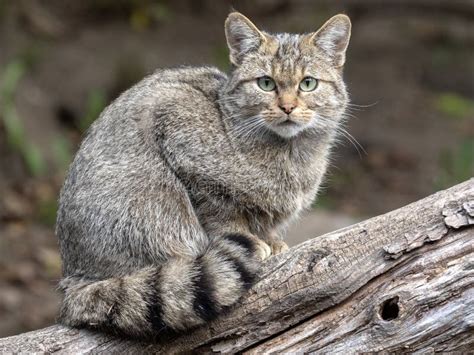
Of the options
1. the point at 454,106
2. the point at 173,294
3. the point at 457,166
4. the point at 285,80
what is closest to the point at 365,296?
the point at 173,294

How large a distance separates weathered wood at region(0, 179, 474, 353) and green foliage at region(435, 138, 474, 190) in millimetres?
3964

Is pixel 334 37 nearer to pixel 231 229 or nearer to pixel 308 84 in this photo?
pixel 308 84

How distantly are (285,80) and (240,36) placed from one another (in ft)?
1.34

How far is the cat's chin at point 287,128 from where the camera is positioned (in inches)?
184

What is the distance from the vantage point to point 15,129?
9.17 meters

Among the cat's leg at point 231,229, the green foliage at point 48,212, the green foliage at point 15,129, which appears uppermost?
the green foliage at point 15,129

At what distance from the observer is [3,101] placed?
9305 millimetres

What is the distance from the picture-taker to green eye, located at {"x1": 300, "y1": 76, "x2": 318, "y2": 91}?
4723 millimetres

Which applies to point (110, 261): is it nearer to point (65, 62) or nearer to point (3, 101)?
point (3, 101)

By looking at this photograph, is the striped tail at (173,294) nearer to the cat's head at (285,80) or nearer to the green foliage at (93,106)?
the cat's head at (285,80)

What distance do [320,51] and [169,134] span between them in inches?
36.7

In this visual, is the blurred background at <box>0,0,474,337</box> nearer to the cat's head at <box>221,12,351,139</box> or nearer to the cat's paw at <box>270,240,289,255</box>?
the cat's paw at <box>270,240,289,255</box>

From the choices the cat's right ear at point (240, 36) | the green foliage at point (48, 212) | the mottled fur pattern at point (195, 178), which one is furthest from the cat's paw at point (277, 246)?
the green foliage at point (48, 212)

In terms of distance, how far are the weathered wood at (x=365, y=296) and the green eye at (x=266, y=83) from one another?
0.93 m
